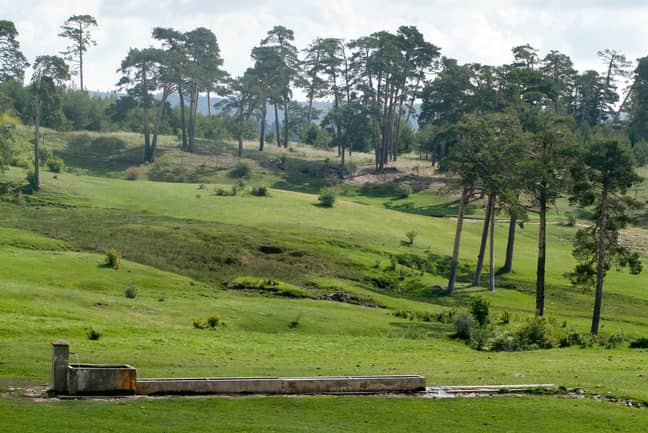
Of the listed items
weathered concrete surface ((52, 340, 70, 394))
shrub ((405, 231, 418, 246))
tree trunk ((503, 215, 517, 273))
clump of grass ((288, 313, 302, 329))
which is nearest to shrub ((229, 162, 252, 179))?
shrub ((405, 231, 418, 246))

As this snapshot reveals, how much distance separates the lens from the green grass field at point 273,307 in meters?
26.4

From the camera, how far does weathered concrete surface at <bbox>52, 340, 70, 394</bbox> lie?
84.4ft

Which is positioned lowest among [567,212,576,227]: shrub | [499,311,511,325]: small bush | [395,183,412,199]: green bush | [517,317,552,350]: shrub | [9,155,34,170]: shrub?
[499,311,511,325]: small bush

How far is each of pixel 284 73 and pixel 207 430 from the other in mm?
131849

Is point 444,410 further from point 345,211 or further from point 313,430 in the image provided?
point 345,211

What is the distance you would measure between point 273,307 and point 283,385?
24.6 meters

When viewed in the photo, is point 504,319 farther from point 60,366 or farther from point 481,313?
point 60,366

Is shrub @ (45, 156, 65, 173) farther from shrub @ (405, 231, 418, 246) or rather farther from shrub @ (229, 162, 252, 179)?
shrub @ (405, 231, 418, 246)

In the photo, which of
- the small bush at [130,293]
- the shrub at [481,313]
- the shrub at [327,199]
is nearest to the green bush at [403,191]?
the shrub at [327,199]

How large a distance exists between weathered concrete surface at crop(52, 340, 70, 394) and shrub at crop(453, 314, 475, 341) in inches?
1057

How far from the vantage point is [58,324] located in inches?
1528

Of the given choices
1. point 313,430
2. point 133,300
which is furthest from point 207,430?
point 133,300

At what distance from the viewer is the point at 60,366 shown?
25.8 m

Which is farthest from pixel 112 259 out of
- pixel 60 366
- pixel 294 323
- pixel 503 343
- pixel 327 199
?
pixel 327 199
